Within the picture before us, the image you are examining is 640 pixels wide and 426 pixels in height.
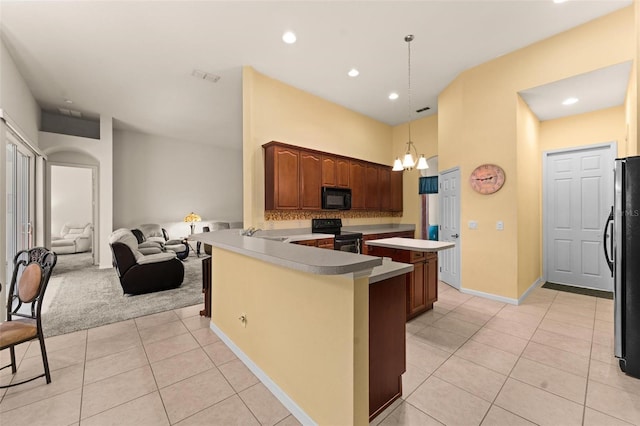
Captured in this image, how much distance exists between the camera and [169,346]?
2469 millimetres

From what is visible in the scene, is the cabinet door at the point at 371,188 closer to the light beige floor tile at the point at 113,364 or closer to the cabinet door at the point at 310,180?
the cabinet door at the point at 310,180

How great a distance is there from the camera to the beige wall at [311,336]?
4.33 feet

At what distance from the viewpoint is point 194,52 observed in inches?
138

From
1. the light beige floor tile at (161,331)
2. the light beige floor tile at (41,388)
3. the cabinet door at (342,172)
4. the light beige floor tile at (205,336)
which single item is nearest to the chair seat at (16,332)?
the light beige floor tile at (41,388)

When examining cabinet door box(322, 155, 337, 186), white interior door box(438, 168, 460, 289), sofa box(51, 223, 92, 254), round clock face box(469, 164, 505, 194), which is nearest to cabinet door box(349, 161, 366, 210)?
cabinet door box(322, 155, 337, 186)

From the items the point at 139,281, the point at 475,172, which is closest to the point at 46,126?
the point at 139,281

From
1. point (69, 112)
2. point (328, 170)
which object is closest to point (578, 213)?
point (328, 170)

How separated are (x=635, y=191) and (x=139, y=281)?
5688 millimetres

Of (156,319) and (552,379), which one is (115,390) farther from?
(552,379)

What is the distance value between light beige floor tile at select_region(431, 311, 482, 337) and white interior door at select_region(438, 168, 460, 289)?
134 centimetres

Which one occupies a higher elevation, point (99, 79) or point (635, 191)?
point (99, 79)

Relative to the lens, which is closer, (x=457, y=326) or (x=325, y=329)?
(x=325, y=329)

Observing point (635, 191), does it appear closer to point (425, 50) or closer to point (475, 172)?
point (475, 172)

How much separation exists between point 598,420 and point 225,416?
2.28 m
